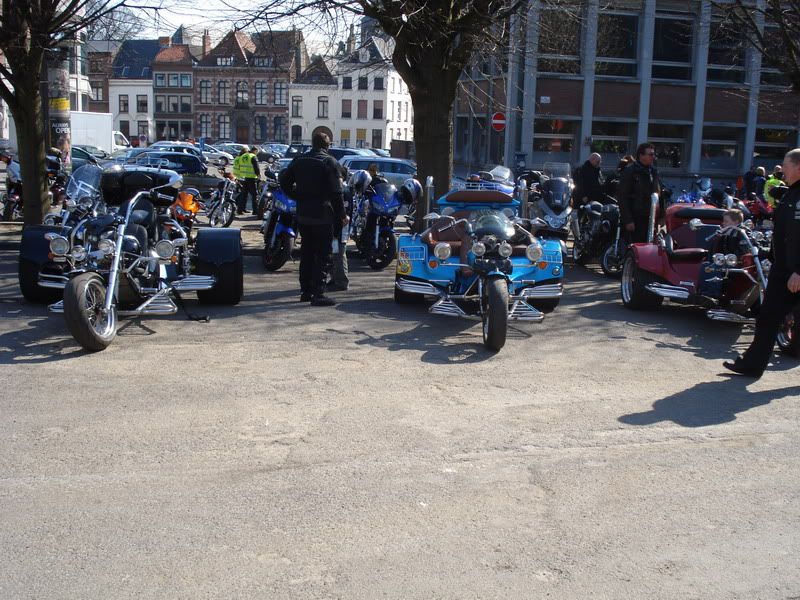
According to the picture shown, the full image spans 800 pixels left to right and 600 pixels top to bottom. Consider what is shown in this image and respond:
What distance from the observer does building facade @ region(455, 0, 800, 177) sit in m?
34.2

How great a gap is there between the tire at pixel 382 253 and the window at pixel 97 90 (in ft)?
318

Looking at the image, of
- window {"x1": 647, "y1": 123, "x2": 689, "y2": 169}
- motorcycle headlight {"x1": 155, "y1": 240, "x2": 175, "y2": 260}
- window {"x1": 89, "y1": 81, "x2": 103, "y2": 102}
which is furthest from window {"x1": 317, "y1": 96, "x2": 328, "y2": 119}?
motorcycle headlight {"x1": 155, "y1": 240, "x2": 175, "y2": 260}

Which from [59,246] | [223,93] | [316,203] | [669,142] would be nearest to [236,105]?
[223,93]

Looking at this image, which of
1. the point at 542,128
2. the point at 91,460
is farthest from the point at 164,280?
the point at 542,128

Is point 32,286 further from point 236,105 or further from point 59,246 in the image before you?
point 236,105

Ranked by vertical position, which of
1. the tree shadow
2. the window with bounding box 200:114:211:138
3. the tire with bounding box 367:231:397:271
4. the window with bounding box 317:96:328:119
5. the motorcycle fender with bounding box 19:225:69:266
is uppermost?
the window with bounding box 317:96:328:119

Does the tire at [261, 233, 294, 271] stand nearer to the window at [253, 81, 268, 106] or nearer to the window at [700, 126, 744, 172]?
the window at [700, 126, 744, 172]

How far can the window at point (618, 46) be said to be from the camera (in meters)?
34.1

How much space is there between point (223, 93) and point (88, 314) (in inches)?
3889

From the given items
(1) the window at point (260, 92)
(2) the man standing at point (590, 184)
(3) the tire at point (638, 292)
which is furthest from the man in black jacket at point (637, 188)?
(1) the window at point (260, 92)

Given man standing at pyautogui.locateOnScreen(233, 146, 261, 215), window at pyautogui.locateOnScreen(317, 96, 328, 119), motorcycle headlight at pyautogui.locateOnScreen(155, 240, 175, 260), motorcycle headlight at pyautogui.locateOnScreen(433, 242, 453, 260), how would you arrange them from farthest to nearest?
window at pyautogui.locateOnScreen(317, 96, 328, 119) → man standing at pyautogui.locateOnScreen(233, 146, 261, 215) → motorcycle headlight at pyautogui.locateOnScreen(433, 242, 453, 260) → motorcycle headlight at pyautogui.locateOnScreen(155, 240, 175, 260)

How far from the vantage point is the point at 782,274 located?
7.29 meters

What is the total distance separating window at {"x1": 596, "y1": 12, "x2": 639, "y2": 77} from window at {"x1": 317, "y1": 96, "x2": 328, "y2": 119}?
6532 cm

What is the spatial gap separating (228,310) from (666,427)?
17.3ft
